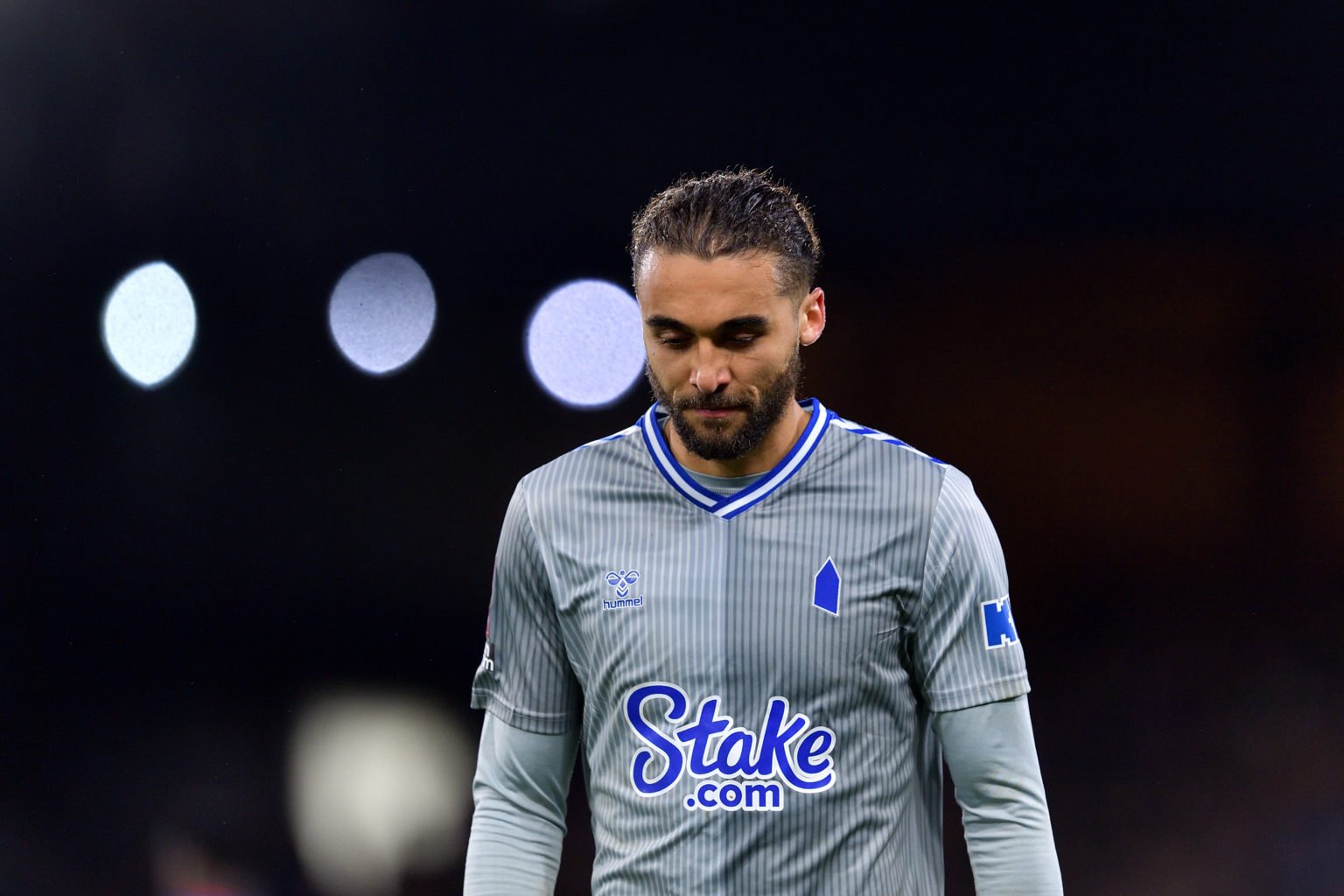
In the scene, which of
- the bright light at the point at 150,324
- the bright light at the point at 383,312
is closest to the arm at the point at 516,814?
the bright light at the point at 383,312

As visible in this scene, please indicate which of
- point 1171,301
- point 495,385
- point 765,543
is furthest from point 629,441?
point 1171,301

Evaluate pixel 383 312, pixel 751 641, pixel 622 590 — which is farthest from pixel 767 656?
pixel 383 312

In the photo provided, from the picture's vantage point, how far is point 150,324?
8.94 ft

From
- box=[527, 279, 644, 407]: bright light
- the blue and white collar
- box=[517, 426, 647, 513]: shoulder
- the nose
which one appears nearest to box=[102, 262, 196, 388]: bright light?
box=[527, 279, 644, 407]: bright light

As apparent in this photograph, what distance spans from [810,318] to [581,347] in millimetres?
1228

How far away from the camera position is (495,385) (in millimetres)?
2695

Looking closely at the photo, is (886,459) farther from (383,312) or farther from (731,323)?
(383,312)

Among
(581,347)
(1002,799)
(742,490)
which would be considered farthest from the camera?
(581,347)

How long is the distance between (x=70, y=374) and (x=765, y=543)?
76.0 inches

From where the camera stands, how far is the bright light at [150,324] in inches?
107

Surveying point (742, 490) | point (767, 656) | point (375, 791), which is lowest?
point (375, 791)

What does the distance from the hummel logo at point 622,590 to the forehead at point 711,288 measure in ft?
0.92

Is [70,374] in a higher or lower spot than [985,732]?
higher

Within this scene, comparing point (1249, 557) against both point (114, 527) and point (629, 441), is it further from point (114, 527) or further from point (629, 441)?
point (114, 527)
